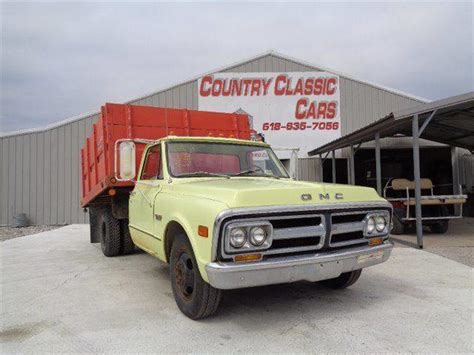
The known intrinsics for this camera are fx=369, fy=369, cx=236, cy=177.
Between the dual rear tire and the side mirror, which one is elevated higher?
the side mirror

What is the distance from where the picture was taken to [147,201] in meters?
4.74

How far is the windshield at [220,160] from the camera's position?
4551 mm

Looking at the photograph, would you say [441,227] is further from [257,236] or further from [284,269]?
[257,236]

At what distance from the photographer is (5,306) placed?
4.33m

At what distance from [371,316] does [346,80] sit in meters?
12.8

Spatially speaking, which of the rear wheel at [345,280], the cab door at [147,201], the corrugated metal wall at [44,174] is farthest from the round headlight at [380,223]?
the corrugated metal wall at [44,174]

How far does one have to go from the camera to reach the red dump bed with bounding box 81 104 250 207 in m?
6.42

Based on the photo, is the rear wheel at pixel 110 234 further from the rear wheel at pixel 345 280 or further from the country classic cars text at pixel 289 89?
the country classic cars text at pixel 289 89

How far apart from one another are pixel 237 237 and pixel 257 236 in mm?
180

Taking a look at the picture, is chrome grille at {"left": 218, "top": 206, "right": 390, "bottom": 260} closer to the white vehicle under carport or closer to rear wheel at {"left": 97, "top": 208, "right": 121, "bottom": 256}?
rear wheel at {"left": 97, "top": 208, "right": 121, "bottom": 256}

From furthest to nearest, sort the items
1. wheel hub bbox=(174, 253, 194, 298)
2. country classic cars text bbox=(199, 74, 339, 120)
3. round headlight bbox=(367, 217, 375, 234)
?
country classic cars text bbox=(199, 74, 339, 120)
round headlight bbox=(367, 217, 375, 234)
wheel hub bbox=(174, 253, 194, 298)

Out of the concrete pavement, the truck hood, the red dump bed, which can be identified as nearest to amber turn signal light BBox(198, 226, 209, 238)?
the truck hood

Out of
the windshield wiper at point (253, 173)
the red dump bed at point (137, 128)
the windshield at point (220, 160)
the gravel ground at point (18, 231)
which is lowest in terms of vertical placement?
the gravel ground at point (18, 231)

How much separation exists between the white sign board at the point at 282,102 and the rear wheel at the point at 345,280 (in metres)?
10.4
